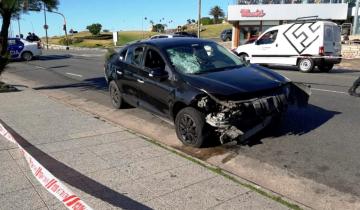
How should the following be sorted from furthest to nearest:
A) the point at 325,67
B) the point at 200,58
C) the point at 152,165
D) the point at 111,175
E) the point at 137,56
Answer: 1. the point at 325,67
2. the point at 137,56
3. the point at 200,58
4. the point at 152,165
5. the point at 111,175

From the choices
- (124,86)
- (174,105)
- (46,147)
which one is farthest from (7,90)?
(174,105)

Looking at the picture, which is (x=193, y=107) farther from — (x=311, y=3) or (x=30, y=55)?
(x=311, y=3)

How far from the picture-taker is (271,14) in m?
37.6

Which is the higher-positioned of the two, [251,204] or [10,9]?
[10,9]

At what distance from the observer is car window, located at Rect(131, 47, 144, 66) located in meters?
7.87

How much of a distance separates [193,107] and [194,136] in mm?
448

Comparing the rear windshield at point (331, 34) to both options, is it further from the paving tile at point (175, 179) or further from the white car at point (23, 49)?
the white car at point (23, 49)

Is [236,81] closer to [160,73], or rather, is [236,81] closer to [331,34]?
[160,73]

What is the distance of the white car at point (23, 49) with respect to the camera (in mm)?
28297

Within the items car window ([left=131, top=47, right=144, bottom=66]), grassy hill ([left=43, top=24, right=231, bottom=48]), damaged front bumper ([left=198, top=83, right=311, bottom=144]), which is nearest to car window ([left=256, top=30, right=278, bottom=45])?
car window ([left=131, top=47, right=144, bottom=66])

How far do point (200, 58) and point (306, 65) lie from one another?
11.3 m

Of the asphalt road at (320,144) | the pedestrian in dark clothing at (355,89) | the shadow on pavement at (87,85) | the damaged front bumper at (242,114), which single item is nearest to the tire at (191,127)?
the damaged front bumper at (242,114)

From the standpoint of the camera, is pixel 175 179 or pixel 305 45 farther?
pixel 305 45

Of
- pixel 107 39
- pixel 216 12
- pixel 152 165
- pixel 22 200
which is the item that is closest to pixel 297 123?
pixel 152 165
